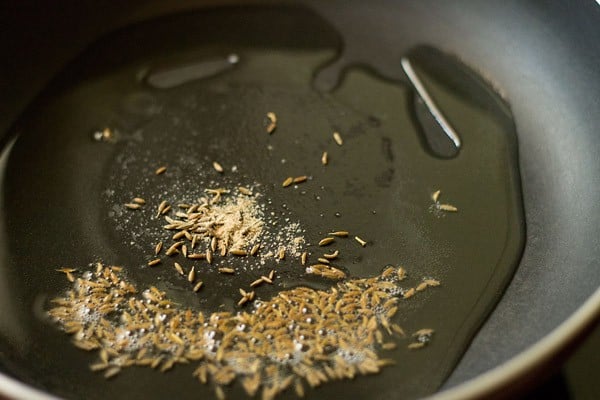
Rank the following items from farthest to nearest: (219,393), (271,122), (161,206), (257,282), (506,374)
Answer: (271,122) → (161,206) → (257,282) → (219,393) → (506,374)

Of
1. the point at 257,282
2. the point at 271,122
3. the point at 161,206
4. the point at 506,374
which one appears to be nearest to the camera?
the point at 506,374

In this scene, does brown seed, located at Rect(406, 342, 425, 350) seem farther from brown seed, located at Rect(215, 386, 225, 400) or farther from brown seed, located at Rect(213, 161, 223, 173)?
brown seed, located at Rect(213, 161, 223, 173)

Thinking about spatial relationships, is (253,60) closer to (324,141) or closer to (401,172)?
(324,141)

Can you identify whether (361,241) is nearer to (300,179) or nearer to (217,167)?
(300,179)

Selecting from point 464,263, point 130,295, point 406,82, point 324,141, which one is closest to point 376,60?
point 406,82

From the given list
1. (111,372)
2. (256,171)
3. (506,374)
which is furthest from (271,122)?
(506,374)

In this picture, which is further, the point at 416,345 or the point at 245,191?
the point at 245,191
